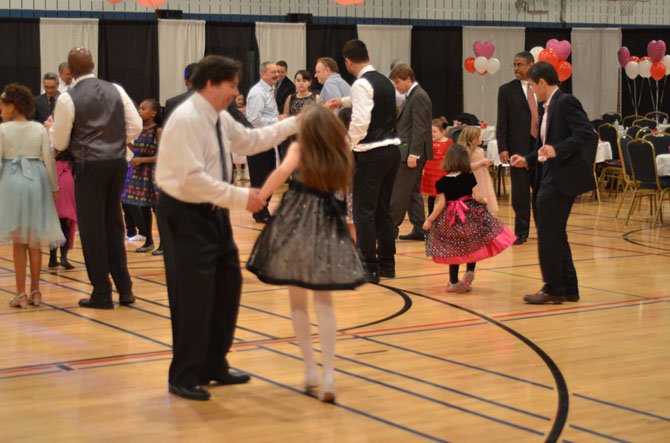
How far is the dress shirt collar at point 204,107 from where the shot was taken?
176 inches

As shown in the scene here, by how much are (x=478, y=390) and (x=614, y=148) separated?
415 inches

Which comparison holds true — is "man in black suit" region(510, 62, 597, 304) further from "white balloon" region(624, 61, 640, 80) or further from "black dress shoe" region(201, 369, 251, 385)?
"white balloon" region(624, 61, 640, 80)

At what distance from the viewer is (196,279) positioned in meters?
4.46

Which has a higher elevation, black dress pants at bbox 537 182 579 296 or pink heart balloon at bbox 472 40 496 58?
pink heart balloon at bbox 472 40 496 58

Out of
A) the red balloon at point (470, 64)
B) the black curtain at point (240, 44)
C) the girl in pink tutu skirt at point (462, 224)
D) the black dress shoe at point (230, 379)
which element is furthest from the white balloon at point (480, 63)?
the black dress shoe at point (230, 379)

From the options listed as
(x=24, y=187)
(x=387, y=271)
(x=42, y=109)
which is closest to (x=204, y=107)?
(x=24, y=187)

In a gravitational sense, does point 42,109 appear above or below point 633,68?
below

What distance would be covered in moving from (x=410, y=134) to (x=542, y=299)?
268cm

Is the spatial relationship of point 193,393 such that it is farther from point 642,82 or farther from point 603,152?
point 642,82

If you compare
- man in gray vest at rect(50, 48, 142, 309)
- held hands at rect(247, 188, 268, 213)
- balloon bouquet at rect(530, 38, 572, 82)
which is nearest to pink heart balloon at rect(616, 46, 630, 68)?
balloon bouquet at rect(530, 38, 572, 82)

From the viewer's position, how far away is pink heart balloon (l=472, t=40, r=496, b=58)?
1728cm

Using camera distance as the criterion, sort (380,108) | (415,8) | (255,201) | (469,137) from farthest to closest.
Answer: (415,8) → (469,137) → (380,108) → (255,201)

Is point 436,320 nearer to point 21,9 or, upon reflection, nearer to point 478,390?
point 478,390

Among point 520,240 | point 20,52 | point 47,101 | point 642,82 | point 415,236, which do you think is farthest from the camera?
point 642,82
